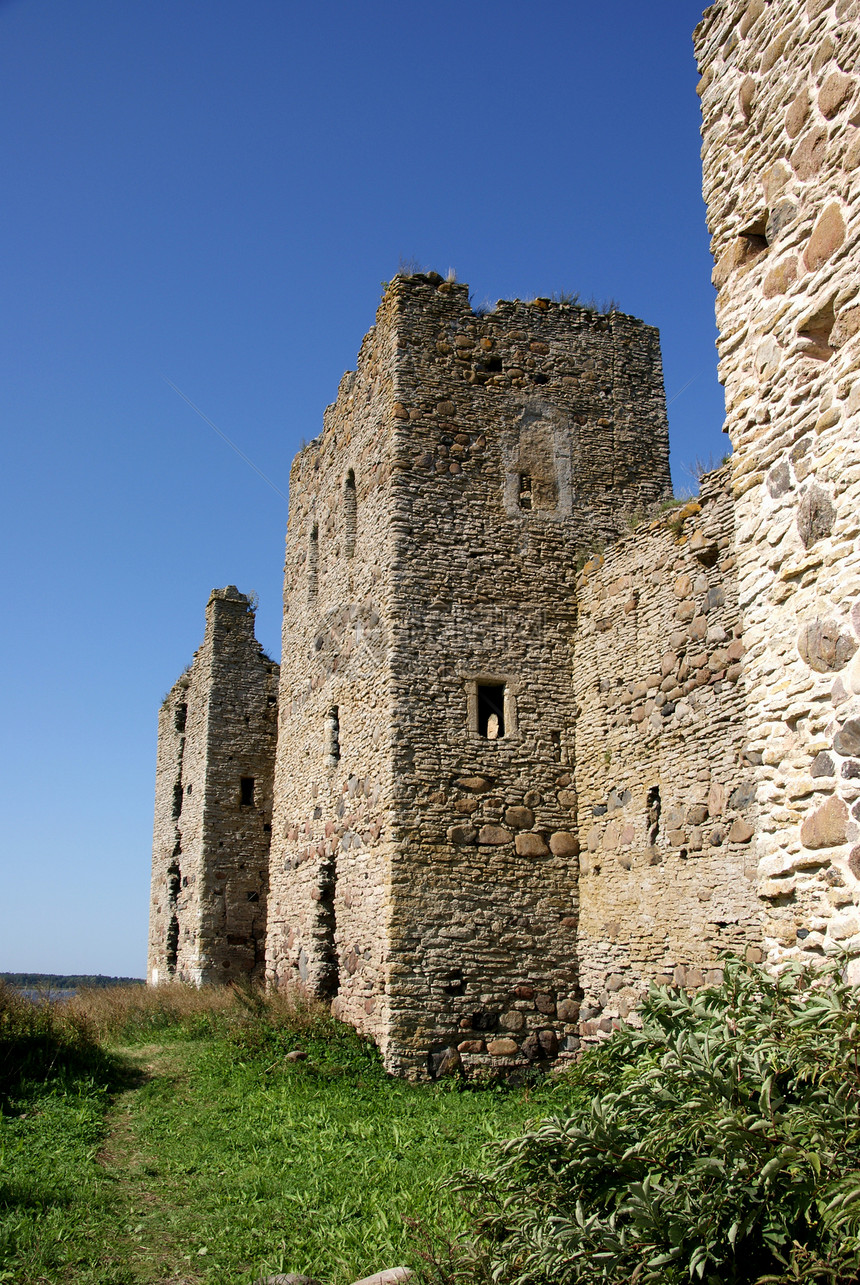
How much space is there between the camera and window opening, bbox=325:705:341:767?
12.2 metres

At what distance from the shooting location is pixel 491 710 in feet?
35.3

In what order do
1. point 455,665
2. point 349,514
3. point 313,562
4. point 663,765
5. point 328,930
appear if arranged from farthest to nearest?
point 313,562 → point 349,514 → point 328,930 → point 455,665 → point 663,765

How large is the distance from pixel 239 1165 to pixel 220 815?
1028 centimetres

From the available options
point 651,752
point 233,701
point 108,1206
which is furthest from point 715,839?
point 233,701

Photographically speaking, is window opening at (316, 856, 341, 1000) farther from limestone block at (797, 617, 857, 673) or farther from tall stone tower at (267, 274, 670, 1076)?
limestone block at (797, 617, 857, 673)

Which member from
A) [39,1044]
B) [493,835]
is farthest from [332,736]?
[39,1044]

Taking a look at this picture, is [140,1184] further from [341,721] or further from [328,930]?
[341,721]

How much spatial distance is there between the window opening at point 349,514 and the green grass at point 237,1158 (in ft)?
18.1

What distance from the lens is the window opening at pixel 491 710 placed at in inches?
419

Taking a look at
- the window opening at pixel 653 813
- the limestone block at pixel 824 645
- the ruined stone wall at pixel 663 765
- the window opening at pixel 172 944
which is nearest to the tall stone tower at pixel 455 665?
the ruined stone wall at pixel 663 765

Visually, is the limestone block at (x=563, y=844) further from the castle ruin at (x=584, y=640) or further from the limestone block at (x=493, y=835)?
the limestone block at (x=493, y=835)

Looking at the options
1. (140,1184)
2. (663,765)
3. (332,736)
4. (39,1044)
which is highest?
(332,736)

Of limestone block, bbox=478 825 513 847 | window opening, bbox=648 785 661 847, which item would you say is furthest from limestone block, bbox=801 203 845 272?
limestone block, bbox=478 825 513 847

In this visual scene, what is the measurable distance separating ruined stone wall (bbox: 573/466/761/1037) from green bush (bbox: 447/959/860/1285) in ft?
13.2
